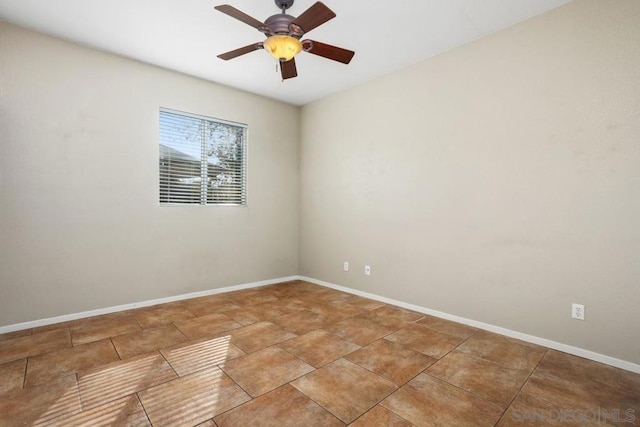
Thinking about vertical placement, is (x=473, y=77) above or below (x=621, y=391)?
above

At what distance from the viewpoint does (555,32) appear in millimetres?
2498

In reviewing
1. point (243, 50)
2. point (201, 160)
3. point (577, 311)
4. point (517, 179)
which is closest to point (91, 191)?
point (201, 160)

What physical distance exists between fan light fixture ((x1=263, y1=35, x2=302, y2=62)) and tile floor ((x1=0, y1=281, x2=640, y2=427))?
2236mm

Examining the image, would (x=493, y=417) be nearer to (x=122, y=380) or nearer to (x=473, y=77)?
(x=122, y=380)

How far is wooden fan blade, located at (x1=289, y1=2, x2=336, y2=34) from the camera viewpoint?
1.82 meters

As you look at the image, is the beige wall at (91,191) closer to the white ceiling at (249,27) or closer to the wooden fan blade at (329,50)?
the white ceiling at (249,27)

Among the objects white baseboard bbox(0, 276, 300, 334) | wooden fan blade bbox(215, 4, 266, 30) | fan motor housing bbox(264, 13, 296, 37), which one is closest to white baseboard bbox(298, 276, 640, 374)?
white baseboard bbox(0, 276, 300, 334)

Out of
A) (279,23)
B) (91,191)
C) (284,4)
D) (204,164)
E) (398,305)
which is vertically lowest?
(398,305)

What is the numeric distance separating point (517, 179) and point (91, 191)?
163 inches

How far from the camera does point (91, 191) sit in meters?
3.20

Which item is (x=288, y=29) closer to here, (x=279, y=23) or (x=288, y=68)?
(x=279, y=23)

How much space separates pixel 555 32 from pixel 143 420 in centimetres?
393

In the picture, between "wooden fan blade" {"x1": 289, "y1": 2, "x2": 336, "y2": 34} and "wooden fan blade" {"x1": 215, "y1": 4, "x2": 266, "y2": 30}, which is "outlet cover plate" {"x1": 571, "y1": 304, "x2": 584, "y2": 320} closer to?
"wooden fan blade" {"x1": 289, "y1": 2, "x2": 336, "y2": 34}

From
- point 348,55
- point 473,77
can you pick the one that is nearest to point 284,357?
point 348,55
